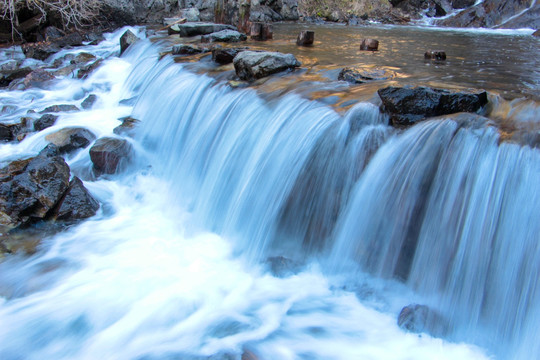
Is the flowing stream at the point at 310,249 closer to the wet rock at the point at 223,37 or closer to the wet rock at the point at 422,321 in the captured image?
the wet rock at the point at 422,321

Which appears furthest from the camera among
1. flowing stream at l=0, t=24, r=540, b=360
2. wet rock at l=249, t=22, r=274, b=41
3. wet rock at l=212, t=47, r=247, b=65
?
wet rock at l=249, t=22, r=274, b=41

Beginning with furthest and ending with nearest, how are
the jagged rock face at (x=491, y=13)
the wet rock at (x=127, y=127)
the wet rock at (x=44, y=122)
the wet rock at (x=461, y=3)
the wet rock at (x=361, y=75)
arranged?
the wet rock at (x=461, y=3) → the jagged rock face at (x=491, y=13) → the wet rock at (x=44, y=122) → the wet rock at (x=127, y=127) → the wet rock at (x=361, y=75)

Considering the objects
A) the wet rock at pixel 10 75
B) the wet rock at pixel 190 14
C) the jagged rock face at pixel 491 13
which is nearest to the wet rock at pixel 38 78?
the wet rock at pixel 10 75

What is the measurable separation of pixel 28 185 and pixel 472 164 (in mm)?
4808

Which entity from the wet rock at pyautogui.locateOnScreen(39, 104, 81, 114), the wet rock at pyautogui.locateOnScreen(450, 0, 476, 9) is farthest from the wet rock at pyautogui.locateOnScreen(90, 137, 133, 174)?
the wet rock at pyautogui.locateOnScreen(450, 0, 476, 9)

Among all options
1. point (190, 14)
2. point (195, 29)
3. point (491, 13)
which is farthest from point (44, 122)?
point (491, 13)

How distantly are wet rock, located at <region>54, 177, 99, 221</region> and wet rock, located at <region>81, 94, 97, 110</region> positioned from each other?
13.2 feet

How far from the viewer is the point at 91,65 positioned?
1067 cm

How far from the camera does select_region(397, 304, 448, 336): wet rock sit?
3281 mm

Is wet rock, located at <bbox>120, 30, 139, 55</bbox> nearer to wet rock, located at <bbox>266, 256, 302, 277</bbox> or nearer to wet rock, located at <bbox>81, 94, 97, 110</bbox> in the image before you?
wet rock, located at <bbox>81, 94, 97, 110</bbox>

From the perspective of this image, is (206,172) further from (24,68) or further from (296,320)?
(24,68)

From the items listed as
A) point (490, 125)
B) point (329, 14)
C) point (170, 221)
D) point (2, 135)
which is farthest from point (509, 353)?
point (329, 14)

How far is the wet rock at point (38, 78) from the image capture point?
10031 millimetres

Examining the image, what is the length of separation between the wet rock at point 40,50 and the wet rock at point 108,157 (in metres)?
7.53
